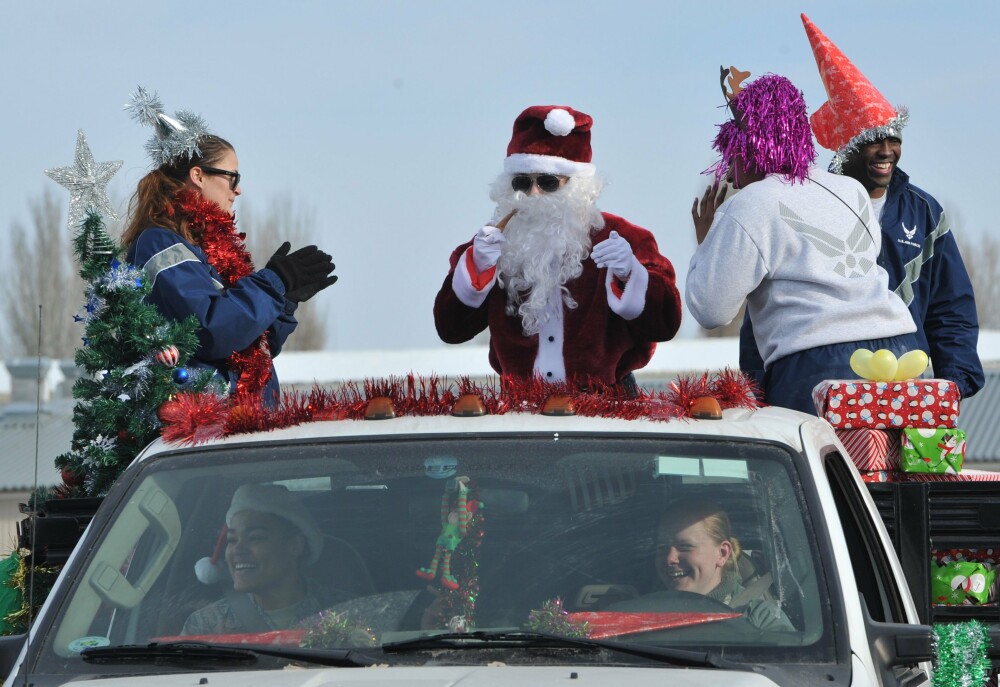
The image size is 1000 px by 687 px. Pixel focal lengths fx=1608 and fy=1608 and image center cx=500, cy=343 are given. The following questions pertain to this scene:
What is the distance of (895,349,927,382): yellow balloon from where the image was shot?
5133 millimetres

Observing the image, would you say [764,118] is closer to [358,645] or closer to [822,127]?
[822,127]

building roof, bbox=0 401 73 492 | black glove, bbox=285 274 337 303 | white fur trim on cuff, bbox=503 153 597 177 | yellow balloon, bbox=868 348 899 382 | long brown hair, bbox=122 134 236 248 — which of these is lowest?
building roof, bbox=0 401 73 492

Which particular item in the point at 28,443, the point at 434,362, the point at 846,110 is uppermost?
the point at 846,110

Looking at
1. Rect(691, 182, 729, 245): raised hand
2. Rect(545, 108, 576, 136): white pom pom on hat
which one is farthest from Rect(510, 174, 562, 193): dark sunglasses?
Rect(691, 182, 729, 245): raised hand

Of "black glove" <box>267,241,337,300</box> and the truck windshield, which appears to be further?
"black glove" <box>267,241,337,300</box>

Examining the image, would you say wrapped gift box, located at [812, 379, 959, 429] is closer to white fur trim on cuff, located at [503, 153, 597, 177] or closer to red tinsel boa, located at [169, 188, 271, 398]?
white fur trim on cuff, located at [503, 153, 597, 177]

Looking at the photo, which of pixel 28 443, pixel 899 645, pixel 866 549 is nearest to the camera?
pixel 899 645

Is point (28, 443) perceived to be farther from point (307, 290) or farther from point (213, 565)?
point (213, 565)

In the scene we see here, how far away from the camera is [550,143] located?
6.43 metres

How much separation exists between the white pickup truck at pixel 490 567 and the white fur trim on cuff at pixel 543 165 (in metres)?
2.74

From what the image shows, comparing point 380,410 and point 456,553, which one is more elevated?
point 380,410

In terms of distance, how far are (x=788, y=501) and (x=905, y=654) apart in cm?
41

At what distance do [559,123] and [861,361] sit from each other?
176cm

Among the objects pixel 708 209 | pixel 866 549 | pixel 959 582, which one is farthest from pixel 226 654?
pixel 708 209
